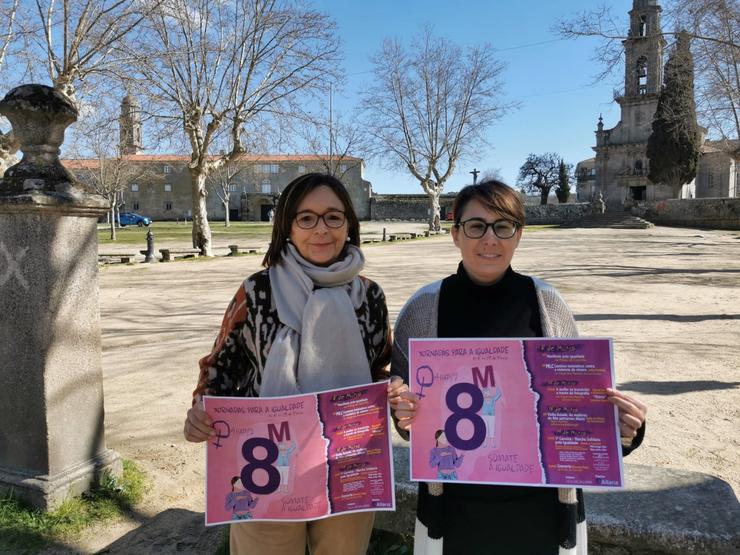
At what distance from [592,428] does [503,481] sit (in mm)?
334

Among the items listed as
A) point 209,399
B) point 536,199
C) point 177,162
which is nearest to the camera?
point 209,399

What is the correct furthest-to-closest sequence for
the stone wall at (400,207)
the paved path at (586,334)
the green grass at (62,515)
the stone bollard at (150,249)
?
1. the stone wall at (400,207)
2. the stone bollard at (150,249)
3. the paved path at (586,334)
4. the green grass at (62,515)

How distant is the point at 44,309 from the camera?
305 cm

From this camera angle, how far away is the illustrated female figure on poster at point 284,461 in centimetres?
186

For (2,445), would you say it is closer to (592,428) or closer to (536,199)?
(592,428)

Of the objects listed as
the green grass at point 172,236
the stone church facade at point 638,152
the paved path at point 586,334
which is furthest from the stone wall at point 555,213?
the paved path at point 586,334

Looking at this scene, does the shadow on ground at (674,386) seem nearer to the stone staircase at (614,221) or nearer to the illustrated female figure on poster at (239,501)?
the illustrated female figure on poster at (239,501)

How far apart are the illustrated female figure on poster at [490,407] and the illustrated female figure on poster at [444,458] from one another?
127 millimetres

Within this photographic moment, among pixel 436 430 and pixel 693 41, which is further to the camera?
pixel 693 41

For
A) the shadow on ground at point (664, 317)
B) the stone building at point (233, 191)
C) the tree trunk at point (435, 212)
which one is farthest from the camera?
the stone building at point (233, 191)

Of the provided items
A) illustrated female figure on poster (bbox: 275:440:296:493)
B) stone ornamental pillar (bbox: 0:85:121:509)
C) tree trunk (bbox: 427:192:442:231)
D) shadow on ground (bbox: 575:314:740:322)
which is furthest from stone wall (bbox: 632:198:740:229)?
illustrated female figure on poster (bbox: 275:440:296:493)

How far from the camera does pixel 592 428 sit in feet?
5.69

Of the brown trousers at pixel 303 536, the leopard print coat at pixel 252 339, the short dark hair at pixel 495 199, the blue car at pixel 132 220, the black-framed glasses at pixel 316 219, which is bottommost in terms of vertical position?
the brown trousers at pixel 303 536

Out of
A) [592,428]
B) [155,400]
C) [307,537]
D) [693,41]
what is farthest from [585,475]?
[693,41]
